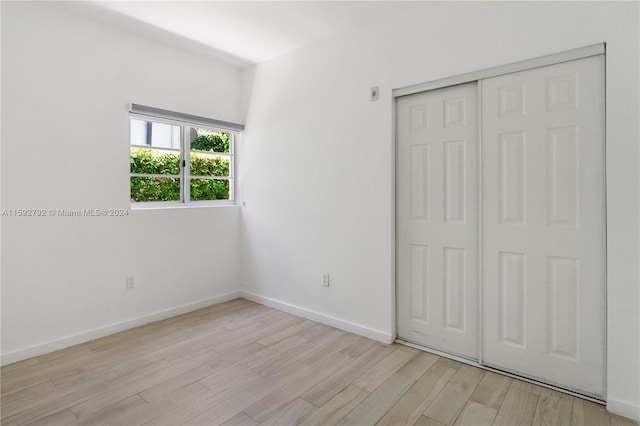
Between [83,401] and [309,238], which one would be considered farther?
[309,238]

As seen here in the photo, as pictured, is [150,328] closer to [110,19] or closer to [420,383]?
[420,383]

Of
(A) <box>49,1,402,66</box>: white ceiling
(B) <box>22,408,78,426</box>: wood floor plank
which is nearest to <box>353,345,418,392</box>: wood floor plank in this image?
→ (B) <box>22,408,78,426</box>: wood floor plank

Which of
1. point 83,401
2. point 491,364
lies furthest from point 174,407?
point 491,364

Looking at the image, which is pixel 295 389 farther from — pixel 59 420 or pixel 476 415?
pixel 59 420

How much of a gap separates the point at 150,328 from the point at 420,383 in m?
2.40

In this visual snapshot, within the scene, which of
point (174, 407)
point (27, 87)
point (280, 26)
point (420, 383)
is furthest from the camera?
point (280, 26)

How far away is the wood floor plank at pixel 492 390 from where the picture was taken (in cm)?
202

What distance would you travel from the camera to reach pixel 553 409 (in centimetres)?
194

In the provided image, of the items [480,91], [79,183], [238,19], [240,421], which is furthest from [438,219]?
[79,183]

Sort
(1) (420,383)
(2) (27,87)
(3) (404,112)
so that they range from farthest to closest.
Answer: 1. (3) (404,112)
2. (2) (27,87)
3. (1) (420,383)

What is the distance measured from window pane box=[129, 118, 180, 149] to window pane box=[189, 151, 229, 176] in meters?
0.24

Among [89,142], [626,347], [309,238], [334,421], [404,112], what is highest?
[404,112]

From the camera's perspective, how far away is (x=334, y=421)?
186 cm

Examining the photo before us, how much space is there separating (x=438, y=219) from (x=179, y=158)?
2672mm
